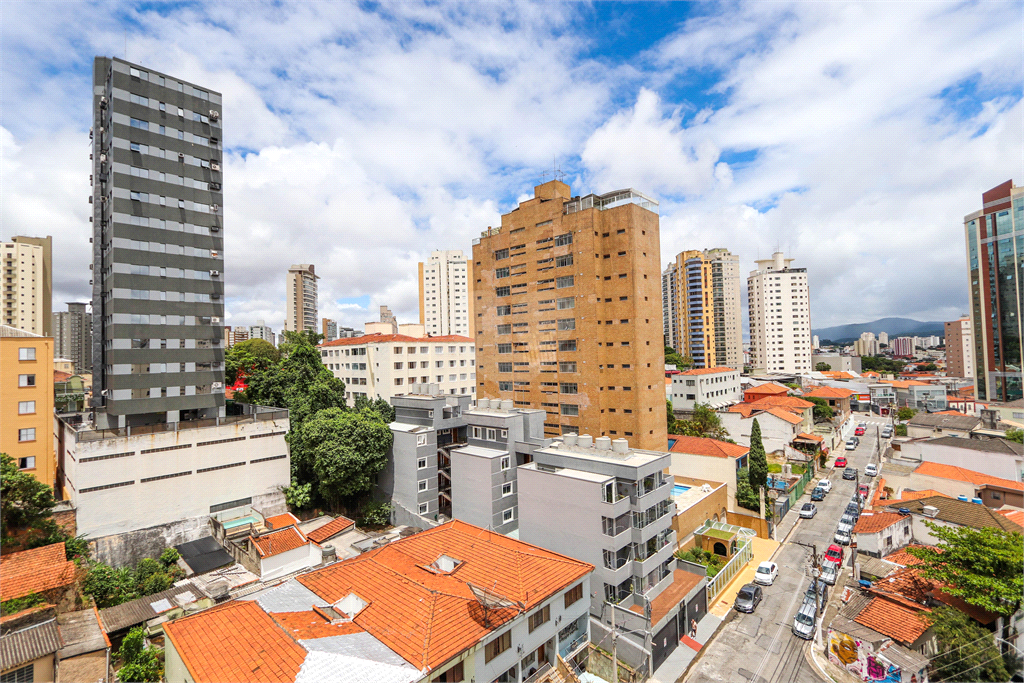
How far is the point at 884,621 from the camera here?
1980cm

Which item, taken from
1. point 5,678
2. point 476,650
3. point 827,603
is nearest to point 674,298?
point 827,603

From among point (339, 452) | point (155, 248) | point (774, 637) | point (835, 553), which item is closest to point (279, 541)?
point (339, 452)

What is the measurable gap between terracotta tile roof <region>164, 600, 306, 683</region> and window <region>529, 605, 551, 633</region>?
791cm

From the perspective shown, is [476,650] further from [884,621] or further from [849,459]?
[849,459]

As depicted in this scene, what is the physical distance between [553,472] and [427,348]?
3564 cm

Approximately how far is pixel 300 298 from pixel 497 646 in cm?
13804

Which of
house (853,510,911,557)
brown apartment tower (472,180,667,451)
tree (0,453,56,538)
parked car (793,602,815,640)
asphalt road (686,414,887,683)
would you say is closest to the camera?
asphalt road (686,414,887,683)

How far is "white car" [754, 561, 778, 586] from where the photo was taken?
2812 centimetres

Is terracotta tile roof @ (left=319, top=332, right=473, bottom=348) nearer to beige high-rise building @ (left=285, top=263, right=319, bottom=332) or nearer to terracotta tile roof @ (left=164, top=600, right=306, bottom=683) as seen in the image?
terracotta tile roof @ (left=164, top=600, right=306, bottom=683)

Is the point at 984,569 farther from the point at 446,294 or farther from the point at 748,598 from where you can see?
the point at 446,294

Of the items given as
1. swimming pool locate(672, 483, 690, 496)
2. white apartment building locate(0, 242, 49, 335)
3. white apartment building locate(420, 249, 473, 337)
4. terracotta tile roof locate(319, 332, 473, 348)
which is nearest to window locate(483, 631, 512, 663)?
swimming pool locate(672, 483, 690, 496)

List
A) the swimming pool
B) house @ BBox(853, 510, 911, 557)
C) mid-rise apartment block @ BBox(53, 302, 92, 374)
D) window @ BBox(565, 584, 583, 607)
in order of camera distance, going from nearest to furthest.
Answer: window @ BBox(565, 584, 583, 607) < house @ BBox(853, 510, 911, 557) < the swimming pool < mid-rise apartment block @ BBox(53, 302, 92, 374)

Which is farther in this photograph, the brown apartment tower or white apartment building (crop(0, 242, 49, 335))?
white apartment building (crop(0, 242, 49, 335))

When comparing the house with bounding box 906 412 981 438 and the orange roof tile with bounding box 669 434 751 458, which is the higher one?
the house with bounding box 906 412 981 438
